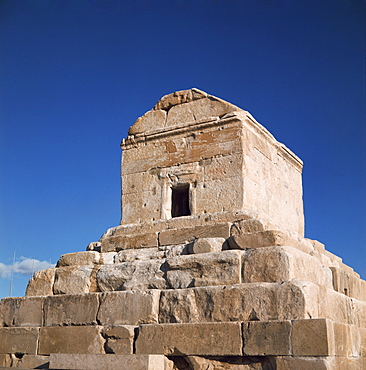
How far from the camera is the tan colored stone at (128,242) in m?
8.66

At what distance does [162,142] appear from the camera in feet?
33.2

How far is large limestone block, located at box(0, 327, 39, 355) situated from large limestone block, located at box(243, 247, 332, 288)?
11.8ft

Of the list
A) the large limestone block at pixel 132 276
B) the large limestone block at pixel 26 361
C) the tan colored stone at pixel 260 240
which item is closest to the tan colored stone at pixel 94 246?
the large limestone block at pixel 132 276

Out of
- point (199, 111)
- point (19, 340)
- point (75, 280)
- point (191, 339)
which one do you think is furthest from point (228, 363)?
point (199, 111)

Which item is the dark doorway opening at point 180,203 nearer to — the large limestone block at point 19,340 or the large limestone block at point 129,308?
the large limestone block at point 129,308

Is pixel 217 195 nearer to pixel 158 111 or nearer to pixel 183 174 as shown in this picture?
pixel 183 174

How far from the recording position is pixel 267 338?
614 cm

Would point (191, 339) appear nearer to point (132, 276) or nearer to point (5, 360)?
point (132, 276)

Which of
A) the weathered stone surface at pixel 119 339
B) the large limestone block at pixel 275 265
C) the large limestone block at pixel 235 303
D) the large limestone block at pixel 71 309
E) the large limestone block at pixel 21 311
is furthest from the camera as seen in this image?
the large limestone block at pixel 21 311

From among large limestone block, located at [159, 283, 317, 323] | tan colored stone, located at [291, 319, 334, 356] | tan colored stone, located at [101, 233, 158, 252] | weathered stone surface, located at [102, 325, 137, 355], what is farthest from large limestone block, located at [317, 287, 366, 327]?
tan colored stone, located at [101, 233, 158, 252]

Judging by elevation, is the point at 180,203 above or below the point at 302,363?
above

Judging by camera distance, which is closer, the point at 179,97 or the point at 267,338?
the point at 267,338

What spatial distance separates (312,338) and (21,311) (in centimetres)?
493

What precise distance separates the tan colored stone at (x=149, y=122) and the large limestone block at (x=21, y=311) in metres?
4.05
